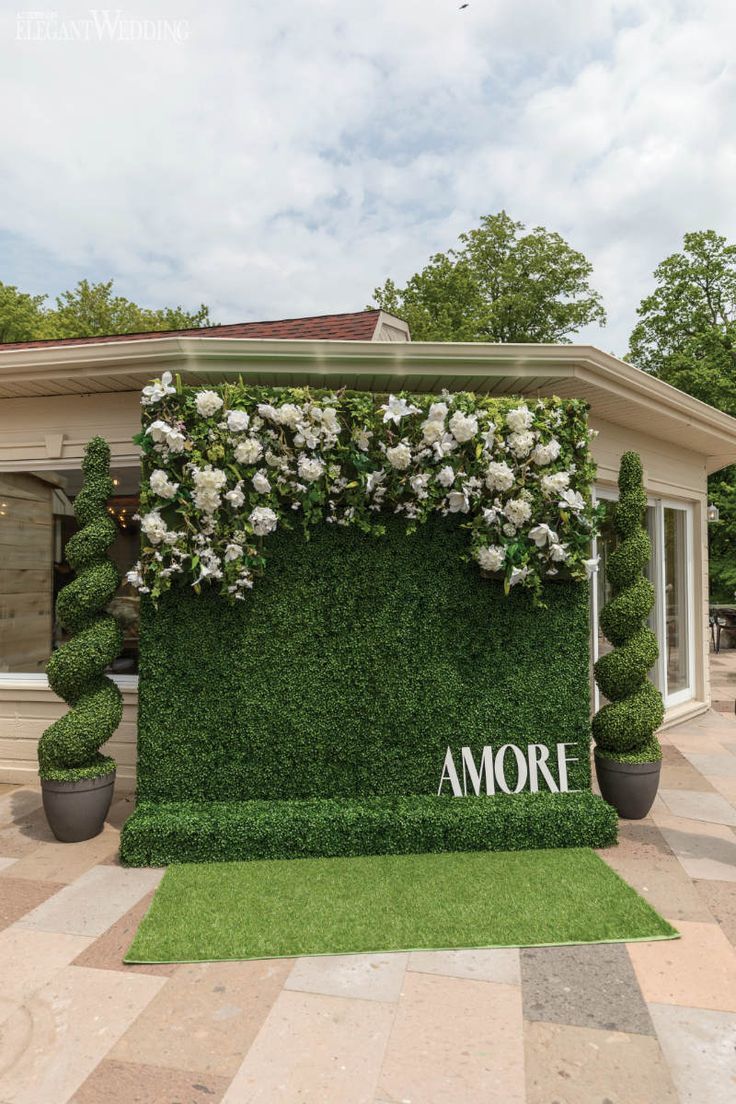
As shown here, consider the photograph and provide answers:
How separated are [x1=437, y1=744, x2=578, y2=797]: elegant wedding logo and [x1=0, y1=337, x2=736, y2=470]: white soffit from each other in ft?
8.46

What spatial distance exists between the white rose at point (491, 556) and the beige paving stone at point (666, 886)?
76.8 inches

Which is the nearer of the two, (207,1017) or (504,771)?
(207,1017)

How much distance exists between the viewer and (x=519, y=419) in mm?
4141

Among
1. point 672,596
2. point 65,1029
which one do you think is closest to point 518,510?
point 65,1029

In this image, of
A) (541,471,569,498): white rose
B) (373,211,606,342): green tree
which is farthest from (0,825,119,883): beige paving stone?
(373,211,606,342): green tree

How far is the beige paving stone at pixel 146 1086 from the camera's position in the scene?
2.12 m

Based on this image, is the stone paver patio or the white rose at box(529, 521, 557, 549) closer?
the stone paver patio

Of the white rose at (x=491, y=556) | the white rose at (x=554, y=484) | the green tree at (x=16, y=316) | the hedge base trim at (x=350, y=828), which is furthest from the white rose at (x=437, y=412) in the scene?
A: the green tree at (x=16, y=316)

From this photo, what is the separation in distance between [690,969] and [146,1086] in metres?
2.29

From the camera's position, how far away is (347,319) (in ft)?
26.6

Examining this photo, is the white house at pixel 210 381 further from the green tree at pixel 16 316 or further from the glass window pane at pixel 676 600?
the green tree at pixel 16 316

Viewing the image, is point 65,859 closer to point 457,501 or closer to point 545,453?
point 457,501

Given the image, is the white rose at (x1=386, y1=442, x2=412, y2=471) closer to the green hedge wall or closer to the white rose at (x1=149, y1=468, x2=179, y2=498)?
the green hedge wall

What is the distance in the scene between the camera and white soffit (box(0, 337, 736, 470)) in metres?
4.30
